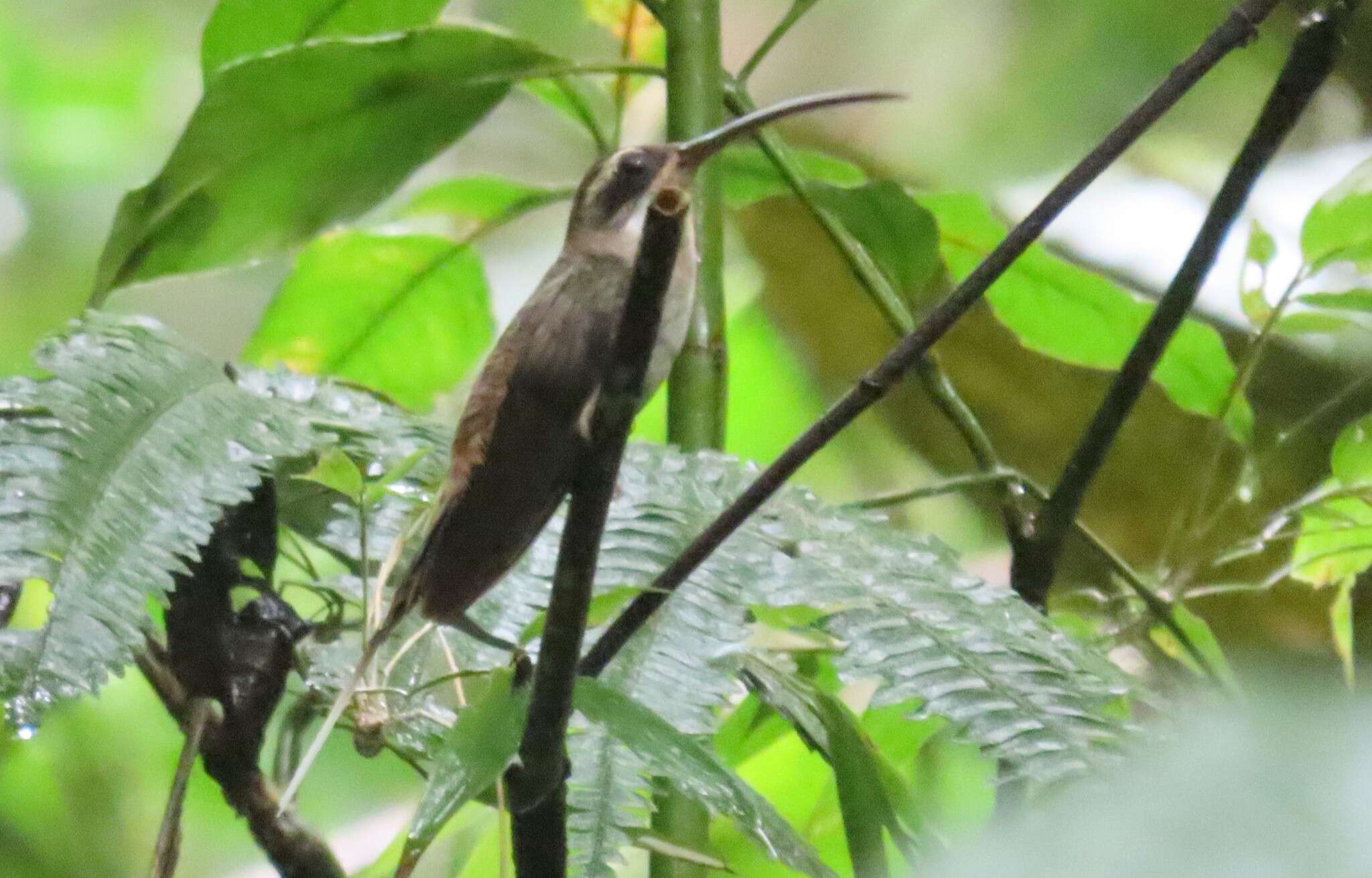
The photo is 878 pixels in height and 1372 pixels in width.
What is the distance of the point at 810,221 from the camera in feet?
6.50

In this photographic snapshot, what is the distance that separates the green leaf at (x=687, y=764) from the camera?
480mm

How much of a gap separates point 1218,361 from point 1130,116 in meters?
0.66

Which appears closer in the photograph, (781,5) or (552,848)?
(552,848)

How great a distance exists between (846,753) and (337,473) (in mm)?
280

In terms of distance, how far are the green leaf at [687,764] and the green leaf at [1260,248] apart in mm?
607

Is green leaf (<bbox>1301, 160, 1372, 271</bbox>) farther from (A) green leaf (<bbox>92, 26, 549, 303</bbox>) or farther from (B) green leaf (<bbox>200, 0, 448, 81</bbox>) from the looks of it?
(B) green leaf (<bbox>200, 0, 448, 81</bbox>)

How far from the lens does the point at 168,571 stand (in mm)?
510

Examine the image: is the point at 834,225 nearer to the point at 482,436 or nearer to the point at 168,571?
the point at 482,436

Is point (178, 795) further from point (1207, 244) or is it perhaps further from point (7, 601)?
point (1207, 244)

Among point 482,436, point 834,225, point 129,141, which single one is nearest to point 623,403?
point 482,436

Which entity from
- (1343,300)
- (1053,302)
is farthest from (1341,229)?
(1053,302)

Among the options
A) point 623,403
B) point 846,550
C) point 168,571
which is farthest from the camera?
point 846,550

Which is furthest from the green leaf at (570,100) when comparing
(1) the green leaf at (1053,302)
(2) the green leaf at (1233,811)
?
(2) the green leaf at (1233,811)

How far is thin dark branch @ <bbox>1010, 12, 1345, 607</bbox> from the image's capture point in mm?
547
